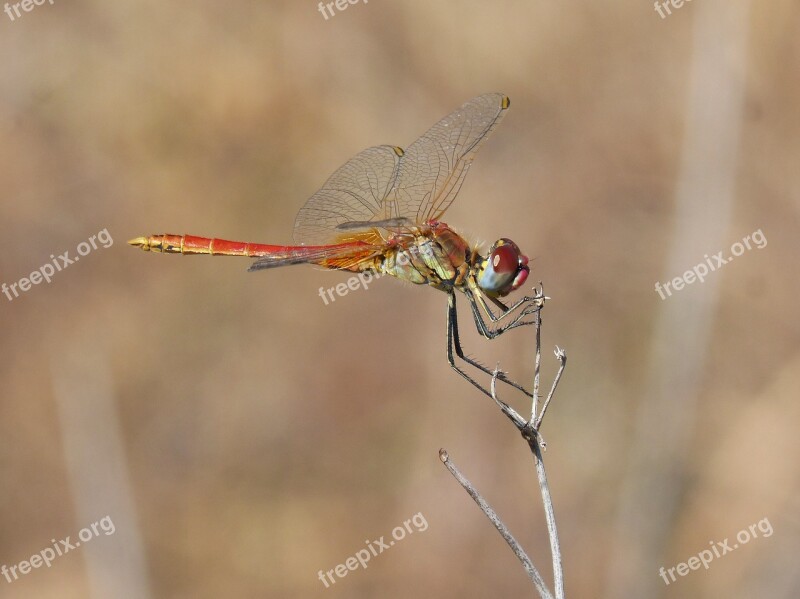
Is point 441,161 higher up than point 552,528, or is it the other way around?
point 441,161

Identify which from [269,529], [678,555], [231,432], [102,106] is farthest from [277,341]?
[678,555]

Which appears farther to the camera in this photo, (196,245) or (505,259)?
(196,245)

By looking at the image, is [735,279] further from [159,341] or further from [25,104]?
[25,104]

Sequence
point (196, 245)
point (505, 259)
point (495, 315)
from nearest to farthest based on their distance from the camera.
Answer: point (505, 259)
point (495, 315)
point (196, 245)

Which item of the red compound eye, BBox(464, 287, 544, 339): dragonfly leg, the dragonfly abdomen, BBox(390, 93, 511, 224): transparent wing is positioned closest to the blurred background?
the dragonfly abdomen

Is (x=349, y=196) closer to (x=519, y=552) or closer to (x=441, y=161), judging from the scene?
(x=441, y=161)

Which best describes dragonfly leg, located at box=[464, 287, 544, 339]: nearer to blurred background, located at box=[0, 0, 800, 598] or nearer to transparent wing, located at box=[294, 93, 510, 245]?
transparent wing, located at box=[294, 93, 510, 245]

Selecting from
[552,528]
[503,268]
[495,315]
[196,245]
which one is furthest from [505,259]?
[196,245]

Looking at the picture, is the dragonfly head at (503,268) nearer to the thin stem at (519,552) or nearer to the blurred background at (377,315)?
the thin stem at (519,552)
